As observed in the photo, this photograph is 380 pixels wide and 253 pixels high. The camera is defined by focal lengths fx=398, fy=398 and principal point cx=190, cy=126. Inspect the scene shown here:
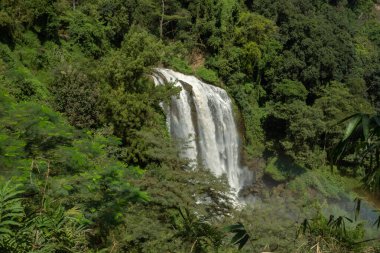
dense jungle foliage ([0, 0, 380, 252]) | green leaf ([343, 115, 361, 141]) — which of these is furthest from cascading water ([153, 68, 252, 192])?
green leaf ([343, 115, 361, 141])

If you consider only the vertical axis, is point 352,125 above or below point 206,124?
above

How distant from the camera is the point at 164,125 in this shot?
52.8 feet

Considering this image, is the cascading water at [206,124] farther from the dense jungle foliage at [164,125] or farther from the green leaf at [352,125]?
the green leaf at [352,125]

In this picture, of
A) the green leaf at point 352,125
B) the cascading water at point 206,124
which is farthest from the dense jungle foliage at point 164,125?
the cascading water at point 206,124

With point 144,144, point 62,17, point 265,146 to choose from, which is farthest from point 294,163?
point 62,17

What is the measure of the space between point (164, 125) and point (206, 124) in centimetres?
309

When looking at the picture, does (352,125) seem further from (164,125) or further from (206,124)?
(206,124)

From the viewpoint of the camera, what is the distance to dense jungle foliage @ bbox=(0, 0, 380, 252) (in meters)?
4.45

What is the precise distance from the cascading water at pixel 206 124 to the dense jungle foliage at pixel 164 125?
1070 millimetres

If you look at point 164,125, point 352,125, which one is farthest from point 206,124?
point 352,125

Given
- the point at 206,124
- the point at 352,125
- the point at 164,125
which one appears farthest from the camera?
the point at 206,124

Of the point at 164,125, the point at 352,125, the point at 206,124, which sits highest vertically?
the point at 352,125

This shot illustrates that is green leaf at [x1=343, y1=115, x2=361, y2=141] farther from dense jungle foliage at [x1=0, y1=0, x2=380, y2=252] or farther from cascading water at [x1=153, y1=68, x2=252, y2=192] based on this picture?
cascading water at [x1=153, y1=68, x2=252, y2=192]

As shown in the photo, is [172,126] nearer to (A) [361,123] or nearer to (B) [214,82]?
(B) [214,82]
